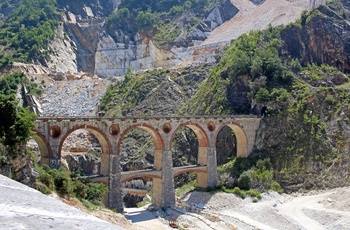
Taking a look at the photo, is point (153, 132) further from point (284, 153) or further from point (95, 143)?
point (95, 143)

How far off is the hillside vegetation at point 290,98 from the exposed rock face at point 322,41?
0.46ft

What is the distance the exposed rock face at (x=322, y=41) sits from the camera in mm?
65688

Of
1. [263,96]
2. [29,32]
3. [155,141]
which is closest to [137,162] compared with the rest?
[155,141]

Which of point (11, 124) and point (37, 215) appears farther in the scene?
point (11, 124)

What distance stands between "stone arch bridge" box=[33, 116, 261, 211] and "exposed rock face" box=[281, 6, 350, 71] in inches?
667

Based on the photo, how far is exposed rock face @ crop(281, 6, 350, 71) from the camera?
65.7m

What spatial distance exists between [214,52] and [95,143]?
30.7 m

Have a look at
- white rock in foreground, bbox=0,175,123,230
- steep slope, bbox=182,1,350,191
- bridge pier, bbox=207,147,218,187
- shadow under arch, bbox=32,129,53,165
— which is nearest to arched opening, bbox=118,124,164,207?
bridge pier, bbox=207,147,218,187

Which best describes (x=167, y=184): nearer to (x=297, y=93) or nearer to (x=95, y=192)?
(x=95, y=192)

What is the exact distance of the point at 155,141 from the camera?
47.7m

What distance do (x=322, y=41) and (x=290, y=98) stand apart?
14.8 m

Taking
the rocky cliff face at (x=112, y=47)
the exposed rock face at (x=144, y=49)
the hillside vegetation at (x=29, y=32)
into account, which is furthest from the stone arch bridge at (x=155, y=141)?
the hillside vegetation at (x=29, y=32)

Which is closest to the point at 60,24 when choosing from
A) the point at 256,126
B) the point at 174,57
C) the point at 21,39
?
the point at 21,39

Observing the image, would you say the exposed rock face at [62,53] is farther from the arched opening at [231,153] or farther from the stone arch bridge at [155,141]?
the stone arch bridge at [155,141]
